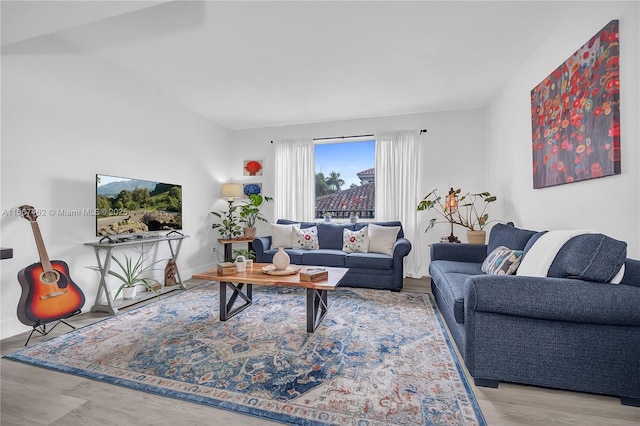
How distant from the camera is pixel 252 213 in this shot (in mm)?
5215

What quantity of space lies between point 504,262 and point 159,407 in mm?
2480

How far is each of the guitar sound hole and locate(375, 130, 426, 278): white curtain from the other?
13.2 feet

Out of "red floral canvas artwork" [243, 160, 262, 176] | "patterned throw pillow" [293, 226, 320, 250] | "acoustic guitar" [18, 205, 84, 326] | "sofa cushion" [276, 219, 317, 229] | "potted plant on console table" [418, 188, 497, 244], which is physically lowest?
"acoustic guitar" [18, 205, 84, 326]

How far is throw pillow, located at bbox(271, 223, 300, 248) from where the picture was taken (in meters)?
4.50

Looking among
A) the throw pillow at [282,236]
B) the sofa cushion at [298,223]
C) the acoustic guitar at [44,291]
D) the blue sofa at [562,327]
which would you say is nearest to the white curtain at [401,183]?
the sofa cushion at [298,223]

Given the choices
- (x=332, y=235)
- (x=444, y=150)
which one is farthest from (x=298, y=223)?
(x=444, y=150)

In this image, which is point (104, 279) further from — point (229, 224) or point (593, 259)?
point (593, 259)

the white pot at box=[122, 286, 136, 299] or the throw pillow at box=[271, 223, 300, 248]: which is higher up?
the throw pillow at box=[271, 223, 300, 248]

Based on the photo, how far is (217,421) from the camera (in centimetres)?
144

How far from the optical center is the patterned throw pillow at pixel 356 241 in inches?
164

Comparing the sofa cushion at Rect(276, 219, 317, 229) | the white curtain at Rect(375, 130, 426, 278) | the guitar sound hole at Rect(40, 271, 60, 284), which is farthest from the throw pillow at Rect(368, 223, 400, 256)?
the guitar sound hole at Rect(40, 271, 60, 284)

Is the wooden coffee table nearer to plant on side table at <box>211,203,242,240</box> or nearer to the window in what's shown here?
plant on side table at <box>211,203,242,240</box>

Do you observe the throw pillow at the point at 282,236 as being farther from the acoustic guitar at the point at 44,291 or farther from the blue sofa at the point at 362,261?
the acoustic guitar at the point at 44,291

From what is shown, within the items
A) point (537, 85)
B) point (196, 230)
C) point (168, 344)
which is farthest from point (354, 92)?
point (168, 344)
